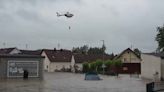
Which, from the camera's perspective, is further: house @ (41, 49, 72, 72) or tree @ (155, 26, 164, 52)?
house @ (41, 49, 72, 72)

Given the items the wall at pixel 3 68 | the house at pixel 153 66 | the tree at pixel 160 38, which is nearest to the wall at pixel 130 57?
the tree at pixel 160 38

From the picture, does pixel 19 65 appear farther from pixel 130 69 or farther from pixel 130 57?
pixel 130 57

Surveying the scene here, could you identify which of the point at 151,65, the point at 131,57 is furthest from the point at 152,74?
the point at 131,57

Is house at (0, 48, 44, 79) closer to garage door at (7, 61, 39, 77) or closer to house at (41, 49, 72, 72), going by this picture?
garage door at (7, 61, 39, 77)

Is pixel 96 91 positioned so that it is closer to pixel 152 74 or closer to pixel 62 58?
pixel 152 74

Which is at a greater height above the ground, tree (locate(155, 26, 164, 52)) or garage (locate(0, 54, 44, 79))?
tree (locate(155, 26, 164, 52))

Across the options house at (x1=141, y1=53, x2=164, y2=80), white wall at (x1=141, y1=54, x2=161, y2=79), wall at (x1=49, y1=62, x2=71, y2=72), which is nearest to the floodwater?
house at (x1=141, y1=53, x2=164, y2=80)

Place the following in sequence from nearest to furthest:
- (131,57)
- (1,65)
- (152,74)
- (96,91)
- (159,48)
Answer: (96,91)
(1,65)
(152,74)
(159,48)
(131,57)

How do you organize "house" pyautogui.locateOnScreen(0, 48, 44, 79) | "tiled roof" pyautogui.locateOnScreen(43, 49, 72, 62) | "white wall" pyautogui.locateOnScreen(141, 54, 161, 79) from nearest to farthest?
"house" pyautogui.locateOnScreen(0, 48, 44, 79), "white wall" pyautogui.locateOnScreen(141, 54, 161, 79), "tiled roof" pyautogui.locateOnScreen(43, 49, 72, 62)
